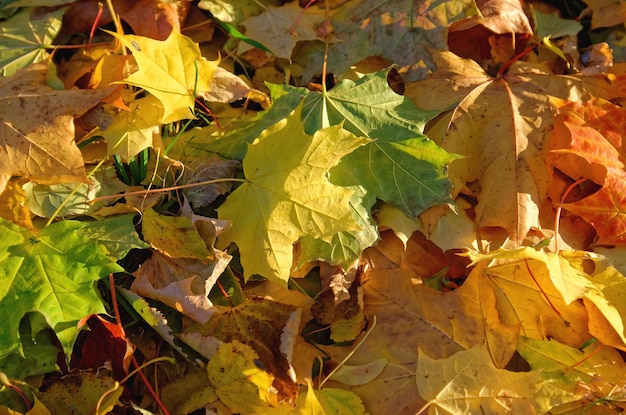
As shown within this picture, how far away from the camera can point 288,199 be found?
1202 millimetres

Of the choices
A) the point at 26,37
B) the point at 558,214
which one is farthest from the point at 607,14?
the point at 26,37

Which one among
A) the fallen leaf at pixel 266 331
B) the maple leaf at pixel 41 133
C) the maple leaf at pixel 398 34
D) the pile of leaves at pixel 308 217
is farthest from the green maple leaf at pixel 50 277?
the maple leaf at pixel 398 34

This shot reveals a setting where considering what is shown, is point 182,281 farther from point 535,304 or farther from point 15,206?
point 535,304

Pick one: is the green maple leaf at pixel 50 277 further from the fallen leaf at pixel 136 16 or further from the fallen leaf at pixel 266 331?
the fallen leaf at pixel 136 16

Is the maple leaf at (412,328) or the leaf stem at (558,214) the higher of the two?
the leaf stem at (558,214)

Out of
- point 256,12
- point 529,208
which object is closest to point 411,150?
point 529,208

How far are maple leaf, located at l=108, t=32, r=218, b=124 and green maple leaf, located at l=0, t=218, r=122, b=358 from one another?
12.9 inches

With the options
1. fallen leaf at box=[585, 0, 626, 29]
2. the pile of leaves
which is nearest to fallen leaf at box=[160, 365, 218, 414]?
the pile of leaves

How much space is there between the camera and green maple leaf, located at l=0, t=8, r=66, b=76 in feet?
4.70

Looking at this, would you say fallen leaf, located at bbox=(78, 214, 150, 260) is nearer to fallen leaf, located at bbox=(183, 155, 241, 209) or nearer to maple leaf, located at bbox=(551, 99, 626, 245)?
fallen leaf, located at bbox=(183, 155, 241, 209)

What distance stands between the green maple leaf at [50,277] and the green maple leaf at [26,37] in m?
0.47

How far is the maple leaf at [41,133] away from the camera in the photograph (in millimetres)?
1201

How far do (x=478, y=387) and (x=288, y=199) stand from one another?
53 cm

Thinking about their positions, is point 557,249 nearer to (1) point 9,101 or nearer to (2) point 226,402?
(2) point 226,402
